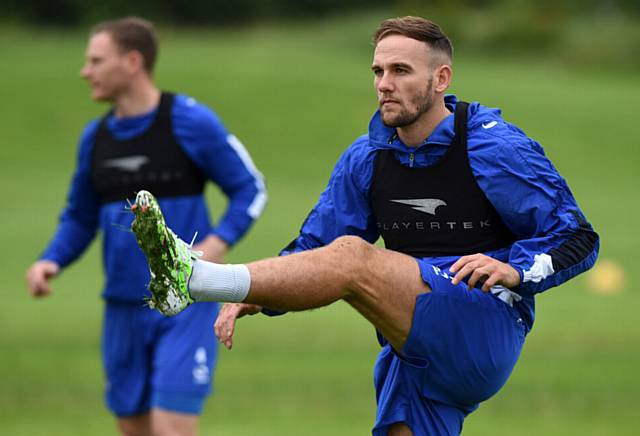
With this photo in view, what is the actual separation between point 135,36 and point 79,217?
1.29 meters

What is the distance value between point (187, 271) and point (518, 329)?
5.57 feet

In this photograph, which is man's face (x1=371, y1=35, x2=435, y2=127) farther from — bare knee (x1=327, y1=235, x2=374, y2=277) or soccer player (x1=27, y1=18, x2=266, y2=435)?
soccer player (x1=27, y1=18, x2=266, y2=435)

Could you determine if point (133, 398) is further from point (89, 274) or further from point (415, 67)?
point (89, 274)

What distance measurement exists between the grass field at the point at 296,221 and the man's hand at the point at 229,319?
5.69 meters

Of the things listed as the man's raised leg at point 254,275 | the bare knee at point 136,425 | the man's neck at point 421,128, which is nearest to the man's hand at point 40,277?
the bare knee at point 136,425

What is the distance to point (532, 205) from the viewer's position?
5.75 m

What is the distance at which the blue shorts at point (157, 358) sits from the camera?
26.2 ft

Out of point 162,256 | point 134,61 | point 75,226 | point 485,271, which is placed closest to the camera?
point 162,256

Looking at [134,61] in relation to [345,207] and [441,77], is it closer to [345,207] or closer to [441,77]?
[345,207]

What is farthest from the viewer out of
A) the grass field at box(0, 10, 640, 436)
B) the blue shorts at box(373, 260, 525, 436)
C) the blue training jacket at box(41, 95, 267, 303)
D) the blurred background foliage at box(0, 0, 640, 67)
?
the blurred background foliage at box(0, 0, 640, 67)

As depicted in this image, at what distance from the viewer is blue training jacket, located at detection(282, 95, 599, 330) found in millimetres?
5676

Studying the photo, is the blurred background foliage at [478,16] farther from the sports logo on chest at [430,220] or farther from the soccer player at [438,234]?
the sports logo on chest at [430,220]

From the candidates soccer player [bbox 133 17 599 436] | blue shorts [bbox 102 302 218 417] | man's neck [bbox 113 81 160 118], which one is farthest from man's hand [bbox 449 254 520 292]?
man's neck [bbox 113 81 160 118]

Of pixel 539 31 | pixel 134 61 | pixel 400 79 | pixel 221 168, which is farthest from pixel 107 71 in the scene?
pixel 539 31
